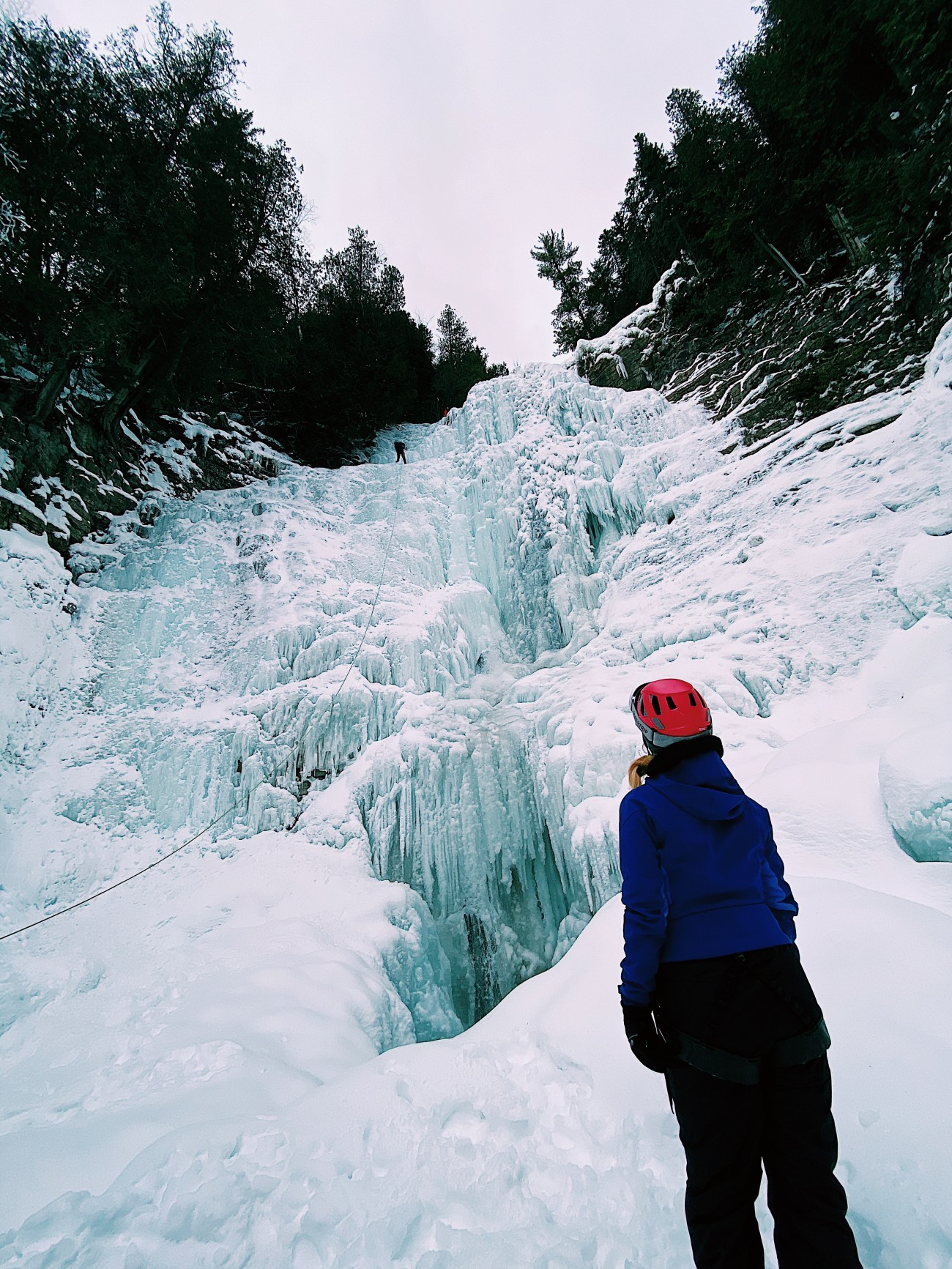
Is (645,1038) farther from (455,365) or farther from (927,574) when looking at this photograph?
(455,365)

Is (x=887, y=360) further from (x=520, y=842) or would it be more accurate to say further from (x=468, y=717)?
(x=520, y=842)

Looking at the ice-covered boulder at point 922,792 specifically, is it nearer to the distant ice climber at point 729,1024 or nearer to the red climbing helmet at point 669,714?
the distant ice climber at point 729,1024

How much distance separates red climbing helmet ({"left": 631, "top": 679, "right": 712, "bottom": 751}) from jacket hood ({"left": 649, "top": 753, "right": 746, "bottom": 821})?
0.10m

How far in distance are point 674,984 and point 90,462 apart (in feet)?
40.0

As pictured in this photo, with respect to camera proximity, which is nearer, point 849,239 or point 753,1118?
point 753,1118

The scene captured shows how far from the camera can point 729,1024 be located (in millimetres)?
1387

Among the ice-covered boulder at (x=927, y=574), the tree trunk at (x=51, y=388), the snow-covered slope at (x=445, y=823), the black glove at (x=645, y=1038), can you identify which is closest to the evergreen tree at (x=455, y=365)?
the snow-covered slope at (x=445, y=823)

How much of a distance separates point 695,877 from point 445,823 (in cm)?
546

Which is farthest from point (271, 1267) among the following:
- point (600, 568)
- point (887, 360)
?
Result: point (887, 360)

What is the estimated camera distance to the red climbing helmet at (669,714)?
1779mm

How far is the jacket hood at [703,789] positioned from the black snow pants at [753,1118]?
0.40 meters

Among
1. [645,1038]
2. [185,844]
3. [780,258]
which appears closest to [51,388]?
[185,844]

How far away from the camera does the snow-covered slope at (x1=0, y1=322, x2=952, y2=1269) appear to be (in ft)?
6.34

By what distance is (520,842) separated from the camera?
639 centimetres
